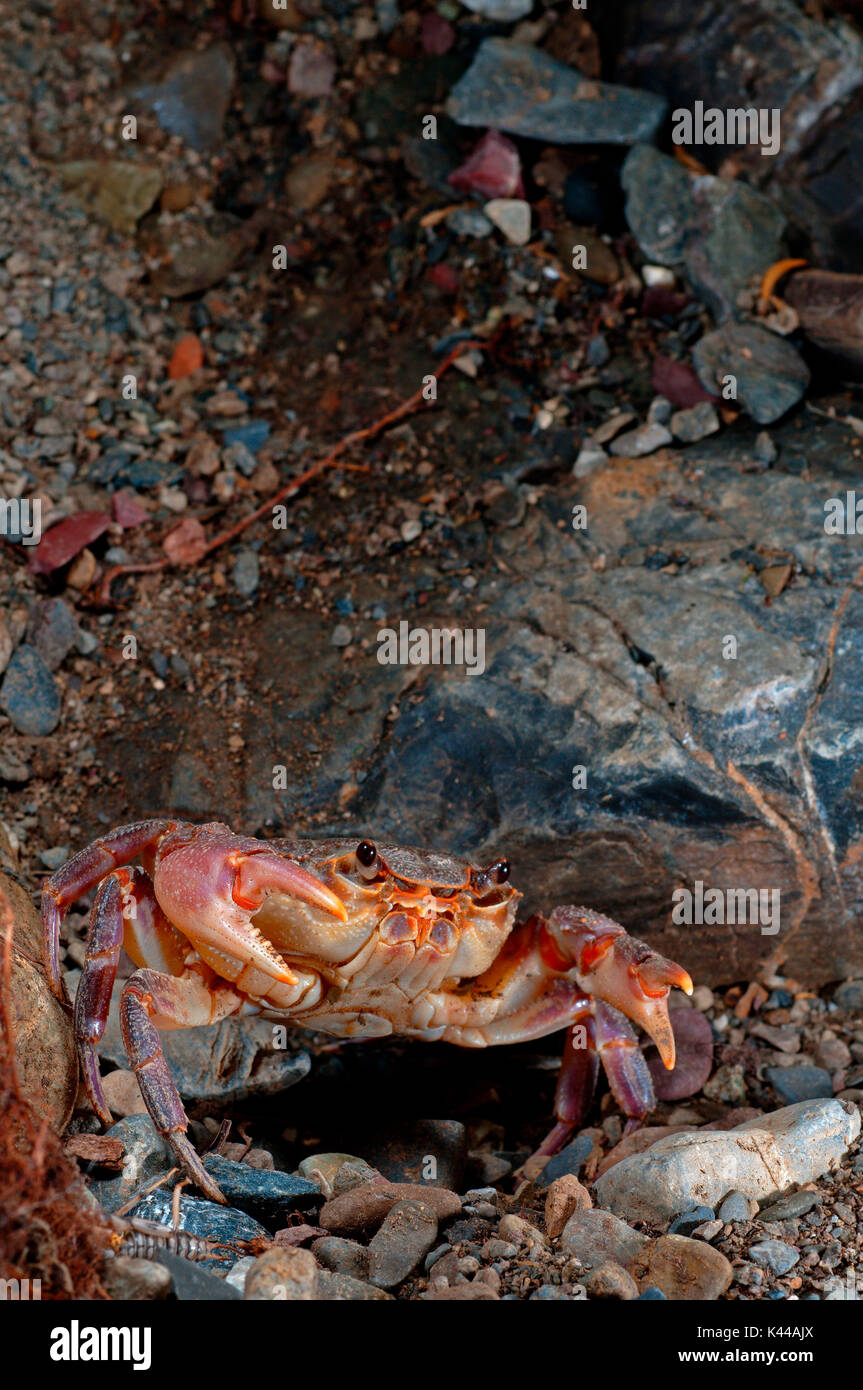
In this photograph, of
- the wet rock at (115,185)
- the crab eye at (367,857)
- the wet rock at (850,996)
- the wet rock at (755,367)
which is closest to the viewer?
the crab eye at (367,857)

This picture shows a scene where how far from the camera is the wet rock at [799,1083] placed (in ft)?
14.5

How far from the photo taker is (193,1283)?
2.78 m

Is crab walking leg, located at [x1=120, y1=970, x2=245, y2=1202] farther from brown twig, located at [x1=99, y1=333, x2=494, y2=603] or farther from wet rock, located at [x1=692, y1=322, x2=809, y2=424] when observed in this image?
wet rock, located at [x1=692, y1=322, x2=809, y2=424]

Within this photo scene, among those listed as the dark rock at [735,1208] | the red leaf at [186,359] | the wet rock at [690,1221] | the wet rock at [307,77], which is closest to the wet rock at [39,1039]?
the wet rock at [690,1221]

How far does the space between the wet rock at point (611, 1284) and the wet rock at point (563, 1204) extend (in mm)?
411

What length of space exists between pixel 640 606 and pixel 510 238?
7.32 feet

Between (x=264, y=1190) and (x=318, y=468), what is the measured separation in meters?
3.32

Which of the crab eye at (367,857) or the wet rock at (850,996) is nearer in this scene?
the crab eye at (367,857)

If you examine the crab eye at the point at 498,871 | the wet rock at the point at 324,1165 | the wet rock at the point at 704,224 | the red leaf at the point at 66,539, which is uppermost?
the wet rock at the point at 704,224

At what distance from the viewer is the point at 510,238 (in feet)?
20.4

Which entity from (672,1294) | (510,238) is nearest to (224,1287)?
(672,1294)

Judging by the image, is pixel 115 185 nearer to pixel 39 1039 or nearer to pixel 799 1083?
pixel 39 1039

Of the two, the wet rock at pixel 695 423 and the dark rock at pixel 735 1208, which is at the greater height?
the wet rock at pixel 695 423

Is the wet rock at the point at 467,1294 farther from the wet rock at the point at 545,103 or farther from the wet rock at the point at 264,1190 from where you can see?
the wet rock at the point at 545,103
